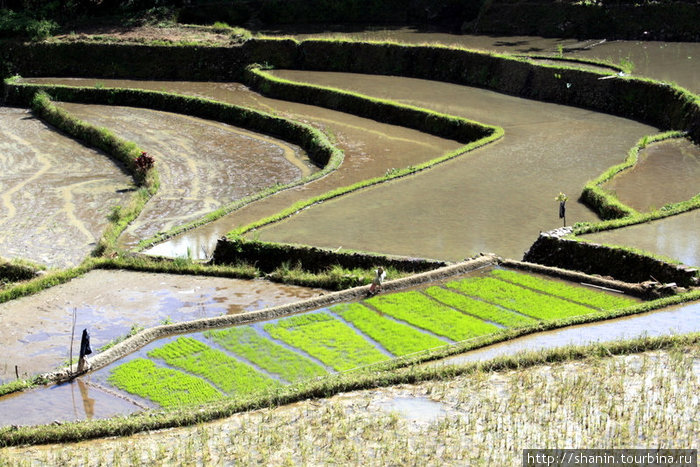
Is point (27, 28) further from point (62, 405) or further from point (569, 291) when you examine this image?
point (569, 291)

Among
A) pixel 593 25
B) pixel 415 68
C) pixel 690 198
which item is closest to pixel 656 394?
pixel 690 198

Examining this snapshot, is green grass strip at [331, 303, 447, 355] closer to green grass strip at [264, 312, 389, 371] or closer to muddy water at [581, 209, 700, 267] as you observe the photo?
green grass strip at [264, 312, 389, 371]

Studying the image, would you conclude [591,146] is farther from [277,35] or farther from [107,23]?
[107,23]

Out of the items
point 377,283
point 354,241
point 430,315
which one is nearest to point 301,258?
point 354,241

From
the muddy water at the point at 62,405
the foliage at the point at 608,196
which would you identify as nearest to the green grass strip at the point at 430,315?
the muddy water at the point at 62,405

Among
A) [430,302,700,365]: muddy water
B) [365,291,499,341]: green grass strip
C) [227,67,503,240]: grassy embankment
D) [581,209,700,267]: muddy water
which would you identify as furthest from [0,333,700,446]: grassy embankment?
[227,67,503,240]: grassy embankment

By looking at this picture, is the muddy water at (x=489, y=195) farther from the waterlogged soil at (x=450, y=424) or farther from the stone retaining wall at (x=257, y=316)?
the waterlogged soil at (x=450, y=424)
